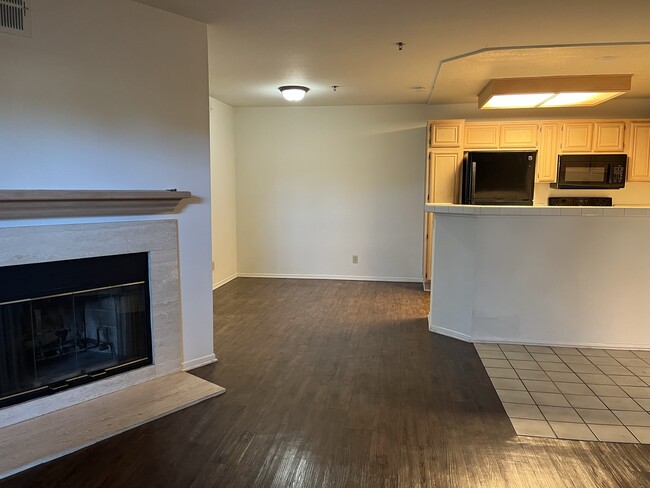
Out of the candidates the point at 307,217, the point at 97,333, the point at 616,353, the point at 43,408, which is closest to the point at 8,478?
the point at 43,408

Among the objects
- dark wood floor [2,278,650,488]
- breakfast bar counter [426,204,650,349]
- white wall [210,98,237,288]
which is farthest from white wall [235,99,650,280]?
dark wood floor [2,278,650,488]

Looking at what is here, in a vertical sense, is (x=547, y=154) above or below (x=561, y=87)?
below

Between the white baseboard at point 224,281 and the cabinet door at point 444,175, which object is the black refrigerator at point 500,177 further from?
the white baseboard at point 224,281

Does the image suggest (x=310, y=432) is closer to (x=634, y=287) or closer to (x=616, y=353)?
(x=616, y=353)

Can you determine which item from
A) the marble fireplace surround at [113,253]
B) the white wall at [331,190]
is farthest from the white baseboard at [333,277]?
the marble fireplace surround at [113,253]

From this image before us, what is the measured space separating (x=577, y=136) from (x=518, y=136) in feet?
2.27

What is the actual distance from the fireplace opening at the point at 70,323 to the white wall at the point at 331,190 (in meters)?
3.63

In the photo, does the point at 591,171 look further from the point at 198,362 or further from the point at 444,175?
the point at 198,362

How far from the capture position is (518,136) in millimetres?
5449

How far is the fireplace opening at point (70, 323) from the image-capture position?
94.3 inches

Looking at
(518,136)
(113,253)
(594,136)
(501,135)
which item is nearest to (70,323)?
(113,253)

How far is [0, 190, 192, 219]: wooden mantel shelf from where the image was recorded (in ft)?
7.17

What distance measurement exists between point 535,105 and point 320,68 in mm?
2440

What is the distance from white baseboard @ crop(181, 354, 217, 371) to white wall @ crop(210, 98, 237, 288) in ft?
8.34
